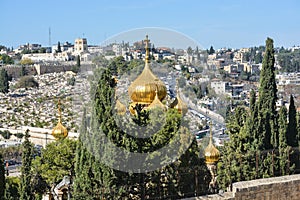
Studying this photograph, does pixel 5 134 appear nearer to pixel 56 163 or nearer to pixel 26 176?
pixel 56 163

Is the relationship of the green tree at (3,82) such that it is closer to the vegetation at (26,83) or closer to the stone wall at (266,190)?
the vegetation at (26,83)

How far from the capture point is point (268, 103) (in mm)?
11484

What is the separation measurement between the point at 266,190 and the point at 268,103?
346 centimetres

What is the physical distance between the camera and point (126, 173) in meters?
7.79

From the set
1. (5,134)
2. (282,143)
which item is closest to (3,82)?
(5,134)

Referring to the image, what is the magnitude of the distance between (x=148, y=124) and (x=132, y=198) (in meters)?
1.32

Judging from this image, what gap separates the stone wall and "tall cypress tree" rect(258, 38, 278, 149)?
202 centimetres

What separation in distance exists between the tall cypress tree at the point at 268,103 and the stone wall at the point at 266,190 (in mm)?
2021

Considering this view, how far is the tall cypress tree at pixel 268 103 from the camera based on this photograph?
1100cm

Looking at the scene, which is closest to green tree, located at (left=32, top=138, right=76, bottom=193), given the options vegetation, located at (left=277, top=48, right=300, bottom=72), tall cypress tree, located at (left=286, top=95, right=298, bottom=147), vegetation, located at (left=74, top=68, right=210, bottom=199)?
vegetation, located at (left=74, top=68, right=210, bottom=199)

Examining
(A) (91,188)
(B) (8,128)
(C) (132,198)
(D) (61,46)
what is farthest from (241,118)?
(D) (61,46)

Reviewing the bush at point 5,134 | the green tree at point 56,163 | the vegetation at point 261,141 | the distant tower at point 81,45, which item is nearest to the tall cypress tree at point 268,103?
the vegetation at point 261,141

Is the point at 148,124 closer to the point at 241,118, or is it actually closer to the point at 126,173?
the point at 126,173

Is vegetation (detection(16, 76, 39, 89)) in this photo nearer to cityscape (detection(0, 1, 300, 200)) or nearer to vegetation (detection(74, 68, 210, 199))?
cityscape (detection(0, 1, 300, 200))
